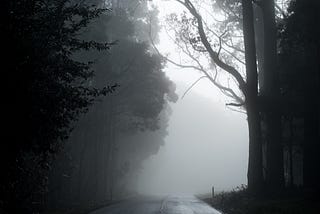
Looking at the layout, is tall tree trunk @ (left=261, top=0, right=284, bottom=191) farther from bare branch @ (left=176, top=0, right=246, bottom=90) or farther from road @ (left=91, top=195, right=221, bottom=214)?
road @ (left=91, top=195, right=221, bottom=214)

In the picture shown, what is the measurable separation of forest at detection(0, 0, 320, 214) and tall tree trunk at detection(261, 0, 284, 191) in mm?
56

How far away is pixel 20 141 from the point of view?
41.4 ft

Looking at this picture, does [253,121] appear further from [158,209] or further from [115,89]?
[115,89]

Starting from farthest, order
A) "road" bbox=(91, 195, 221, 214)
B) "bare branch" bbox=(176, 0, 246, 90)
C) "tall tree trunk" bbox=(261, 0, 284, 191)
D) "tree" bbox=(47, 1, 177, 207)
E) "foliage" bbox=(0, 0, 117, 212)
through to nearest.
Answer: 1. "tree" bbox=(47, 1, 177, 207)
2. "bare branch" bbox=(176, 0, 246, 90)
3. "tall tree trunk" bbox=(261, 0, 284, 191)
4. "road" bbox=(91, 195, 221, 214)
5. "foliage" bbox=(0, 0, 117, 212)

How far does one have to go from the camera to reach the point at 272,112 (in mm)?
25938

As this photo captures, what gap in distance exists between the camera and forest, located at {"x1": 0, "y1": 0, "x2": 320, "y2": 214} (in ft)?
41.0

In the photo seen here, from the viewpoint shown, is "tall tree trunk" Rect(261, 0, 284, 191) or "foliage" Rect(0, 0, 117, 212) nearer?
"foliage" Rect(0, 0, 117, 212)

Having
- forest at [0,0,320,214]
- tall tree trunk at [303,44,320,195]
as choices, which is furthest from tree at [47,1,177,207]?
tall tree trunk at [303,44,320,195]

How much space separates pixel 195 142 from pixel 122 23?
161 m

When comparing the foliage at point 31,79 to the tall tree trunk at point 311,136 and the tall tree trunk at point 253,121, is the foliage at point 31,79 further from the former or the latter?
the tall tree trunk at point 311,136

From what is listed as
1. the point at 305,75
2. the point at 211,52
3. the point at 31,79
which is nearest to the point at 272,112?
the point at 305,75

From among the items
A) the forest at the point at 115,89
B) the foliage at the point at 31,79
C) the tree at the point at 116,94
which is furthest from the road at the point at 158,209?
the tree at the point at 116,94

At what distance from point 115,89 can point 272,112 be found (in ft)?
42.4

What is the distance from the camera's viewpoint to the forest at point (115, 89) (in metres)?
12.5
